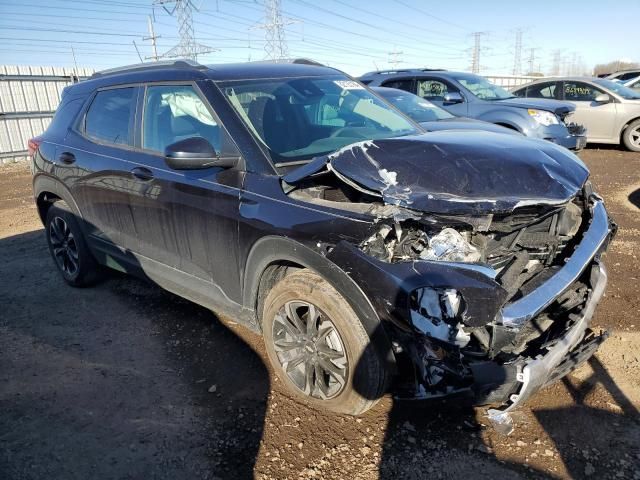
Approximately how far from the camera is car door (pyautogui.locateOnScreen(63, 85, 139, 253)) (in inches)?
146

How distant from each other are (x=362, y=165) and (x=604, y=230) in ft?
5.10

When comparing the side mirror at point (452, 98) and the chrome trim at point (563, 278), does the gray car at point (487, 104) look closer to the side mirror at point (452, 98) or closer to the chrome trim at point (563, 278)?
the side mirror at point (452, 98)

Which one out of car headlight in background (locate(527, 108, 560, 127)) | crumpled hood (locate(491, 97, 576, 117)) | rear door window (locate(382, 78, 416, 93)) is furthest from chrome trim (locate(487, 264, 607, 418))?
rear door window (locate(382, 78, 416, 93))

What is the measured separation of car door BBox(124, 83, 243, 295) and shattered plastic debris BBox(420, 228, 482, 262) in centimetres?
116

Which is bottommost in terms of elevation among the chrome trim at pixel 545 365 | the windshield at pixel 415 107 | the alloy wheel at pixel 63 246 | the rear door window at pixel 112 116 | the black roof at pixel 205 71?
the alloy wheel at pixel 63 246

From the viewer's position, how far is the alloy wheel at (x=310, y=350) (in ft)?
8.40

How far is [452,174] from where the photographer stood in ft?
8.09

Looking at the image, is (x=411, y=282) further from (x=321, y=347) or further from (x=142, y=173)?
(x=142, y=173)

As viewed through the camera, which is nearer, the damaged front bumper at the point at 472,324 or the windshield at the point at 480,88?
the damaged front bumper at the point at 472,324

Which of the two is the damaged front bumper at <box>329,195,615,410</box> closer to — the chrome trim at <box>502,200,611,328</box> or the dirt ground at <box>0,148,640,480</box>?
the chrome trim at <box>502,200,611,328</box>

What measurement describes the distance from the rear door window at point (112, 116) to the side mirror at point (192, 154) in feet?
3.35

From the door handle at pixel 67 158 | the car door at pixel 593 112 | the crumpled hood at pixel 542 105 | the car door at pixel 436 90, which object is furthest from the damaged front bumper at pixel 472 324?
the car door at pixel 593 112

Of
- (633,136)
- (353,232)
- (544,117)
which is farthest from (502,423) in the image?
(633,136)

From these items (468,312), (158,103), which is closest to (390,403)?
(468,312)
